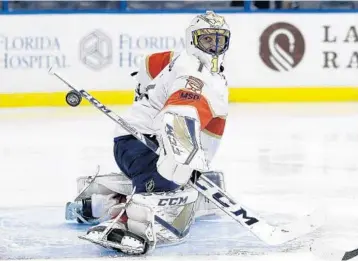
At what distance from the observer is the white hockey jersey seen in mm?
3375

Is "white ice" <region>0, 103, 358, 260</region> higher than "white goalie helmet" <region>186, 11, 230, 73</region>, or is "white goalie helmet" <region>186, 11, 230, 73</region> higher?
"white goalie helmet" <region>186, 11, 230, 73</region>

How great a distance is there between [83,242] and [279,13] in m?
5.72

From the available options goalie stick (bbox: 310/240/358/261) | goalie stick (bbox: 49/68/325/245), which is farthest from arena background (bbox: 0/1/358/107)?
goalie stick (bbox: 310/240/358/261)

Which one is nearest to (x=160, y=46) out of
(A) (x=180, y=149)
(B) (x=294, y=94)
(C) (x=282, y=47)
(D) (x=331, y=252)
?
(C) (x=282, y=47)

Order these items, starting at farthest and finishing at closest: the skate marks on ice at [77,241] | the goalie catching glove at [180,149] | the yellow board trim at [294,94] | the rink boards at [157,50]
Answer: the yellow board trim at [294,94], the rink boards at [157,50], the skate marks on ice at [77,241], the goalie catching glove at [180,149]

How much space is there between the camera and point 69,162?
603cm

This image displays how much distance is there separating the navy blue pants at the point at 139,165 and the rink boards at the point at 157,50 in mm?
4996

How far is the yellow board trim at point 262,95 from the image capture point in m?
8.93

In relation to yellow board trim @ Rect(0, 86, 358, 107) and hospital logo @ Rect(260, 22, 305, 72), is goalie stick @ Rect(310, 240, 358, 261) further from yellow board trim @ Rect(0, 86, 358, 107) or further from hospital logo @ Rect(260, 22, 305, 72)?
hospital logo @ Rect(260, 22, 305, 72)

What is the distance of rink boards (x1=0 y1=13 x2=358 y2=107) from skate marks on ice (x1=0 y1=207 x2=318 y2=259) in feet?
15.0

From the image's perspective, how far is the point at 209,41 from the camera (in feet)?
11.7

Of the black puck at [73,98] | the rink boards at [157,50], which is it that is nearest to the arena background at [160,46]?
the rink boards at [157,50]

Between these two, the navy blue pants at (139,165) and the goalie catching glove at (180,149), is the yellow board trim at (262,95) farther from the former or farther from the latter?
the goalie catching glove at (180,149)

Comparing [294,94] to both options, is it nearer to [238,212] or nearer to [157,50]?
[157,50]
